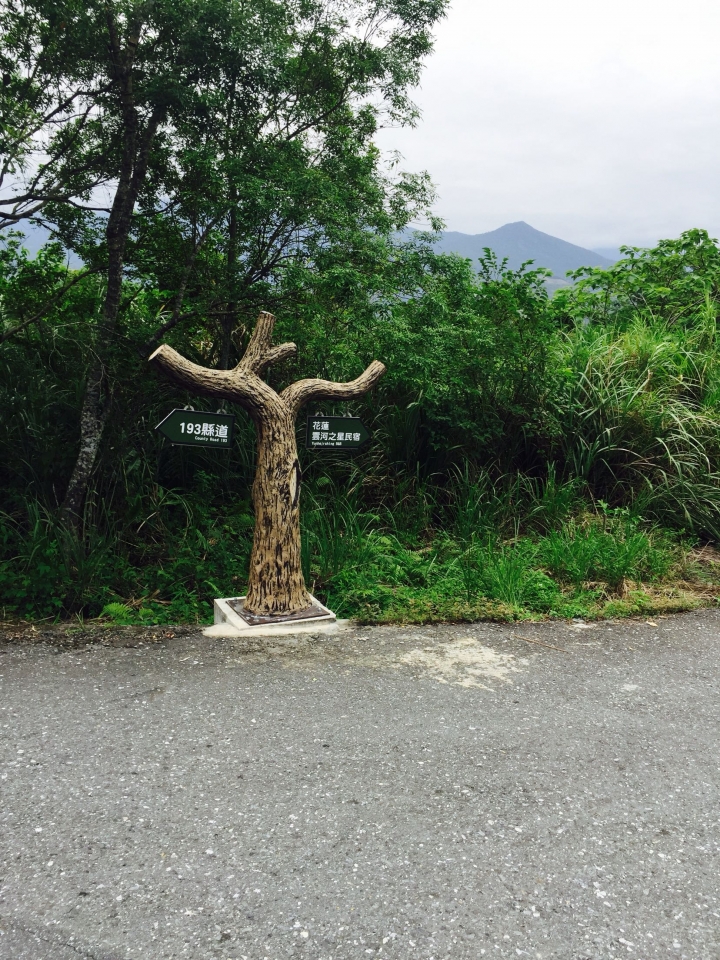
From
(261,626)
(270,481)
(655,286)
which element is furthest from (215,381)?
(655,286)

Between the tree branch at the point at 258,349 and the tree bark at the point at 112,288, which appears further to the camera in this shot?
the tree bark at the point at 112,288

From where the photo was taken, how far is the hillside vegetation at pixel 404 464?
5.38 m

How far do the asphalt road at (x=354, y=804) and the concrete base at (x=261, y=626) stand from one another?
21cm

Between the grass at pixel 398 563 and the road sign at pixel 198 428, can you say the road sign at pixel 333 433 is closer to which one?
the road sign at pixel 198 428

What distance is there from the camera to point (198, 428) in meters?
4.72

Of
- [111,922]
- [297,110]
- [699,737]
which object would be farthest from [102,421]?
[699,737]

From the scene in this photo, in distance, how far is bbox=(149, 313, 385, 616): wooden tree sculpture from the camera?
4.86 metres

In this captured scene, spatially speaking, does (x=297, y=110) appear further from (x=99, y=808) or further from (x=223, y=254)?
(x=99, y=808)

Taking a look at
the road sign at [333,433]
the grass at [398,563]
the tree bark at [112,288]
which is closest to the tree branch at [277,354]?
the road sign at [333,433]

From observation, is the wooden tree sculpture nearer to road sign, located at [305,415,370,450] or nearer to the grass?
road sign, located at [305,415,370,450]

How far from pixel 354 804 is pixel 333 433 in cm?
299

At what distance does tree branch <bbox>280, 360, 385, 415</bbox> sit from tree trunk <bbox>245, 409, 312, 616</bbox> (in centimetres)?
16

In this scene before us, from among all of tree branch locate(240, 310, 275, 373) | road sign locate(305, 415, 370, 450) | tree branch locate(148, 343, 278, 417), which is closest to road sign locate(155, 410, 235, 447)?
tree branch locate(148, 343, 278, 417)

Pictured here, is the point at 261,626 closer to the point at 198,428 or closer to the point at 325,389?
the point at 198,428
